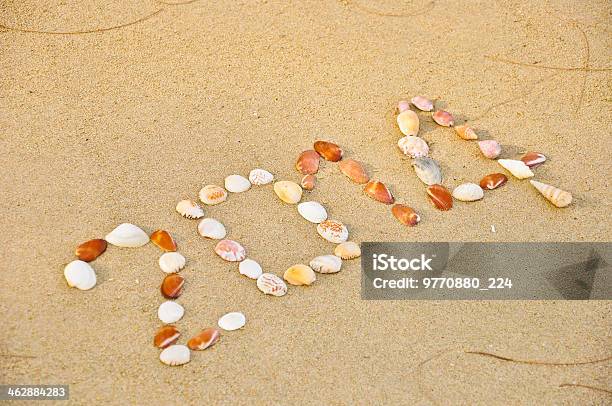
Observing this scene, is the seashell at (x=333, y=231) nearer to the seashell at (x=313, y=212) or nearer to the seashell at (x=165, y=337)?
the seashell at (x=313, y=212)

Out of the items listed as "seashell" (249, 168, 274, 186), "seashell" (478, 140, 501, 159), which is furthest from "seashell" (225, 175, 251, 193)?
"seashell" (478, 140, 501, 159)

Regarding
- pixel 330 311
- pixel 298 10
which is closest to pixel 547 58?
pixel 298 10

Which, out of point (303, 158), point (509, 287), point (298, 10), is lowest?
point (509, 287)

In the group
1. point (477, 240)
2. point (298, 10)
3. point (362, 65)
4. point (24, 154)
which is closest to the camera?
point (477, 240)

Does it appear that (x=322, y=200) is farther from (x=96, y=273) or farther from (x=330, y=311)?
(x=96, y=273)

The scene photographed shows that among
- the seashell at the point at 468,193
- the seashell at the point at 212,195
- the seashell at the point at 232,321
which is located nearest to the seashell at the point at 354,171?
the seashell at the point at 468,193

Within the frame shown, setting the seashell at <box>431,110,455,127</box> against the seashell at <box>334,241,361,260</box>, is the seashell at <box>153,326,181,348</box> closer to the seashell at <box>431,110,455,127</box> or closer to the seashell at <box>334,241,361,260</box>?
the seashell at <box>334,241,361,260</box>

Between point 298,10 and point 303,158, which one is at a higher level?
point 298,10

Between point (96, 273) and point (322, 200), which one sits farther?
point (322, 200)
